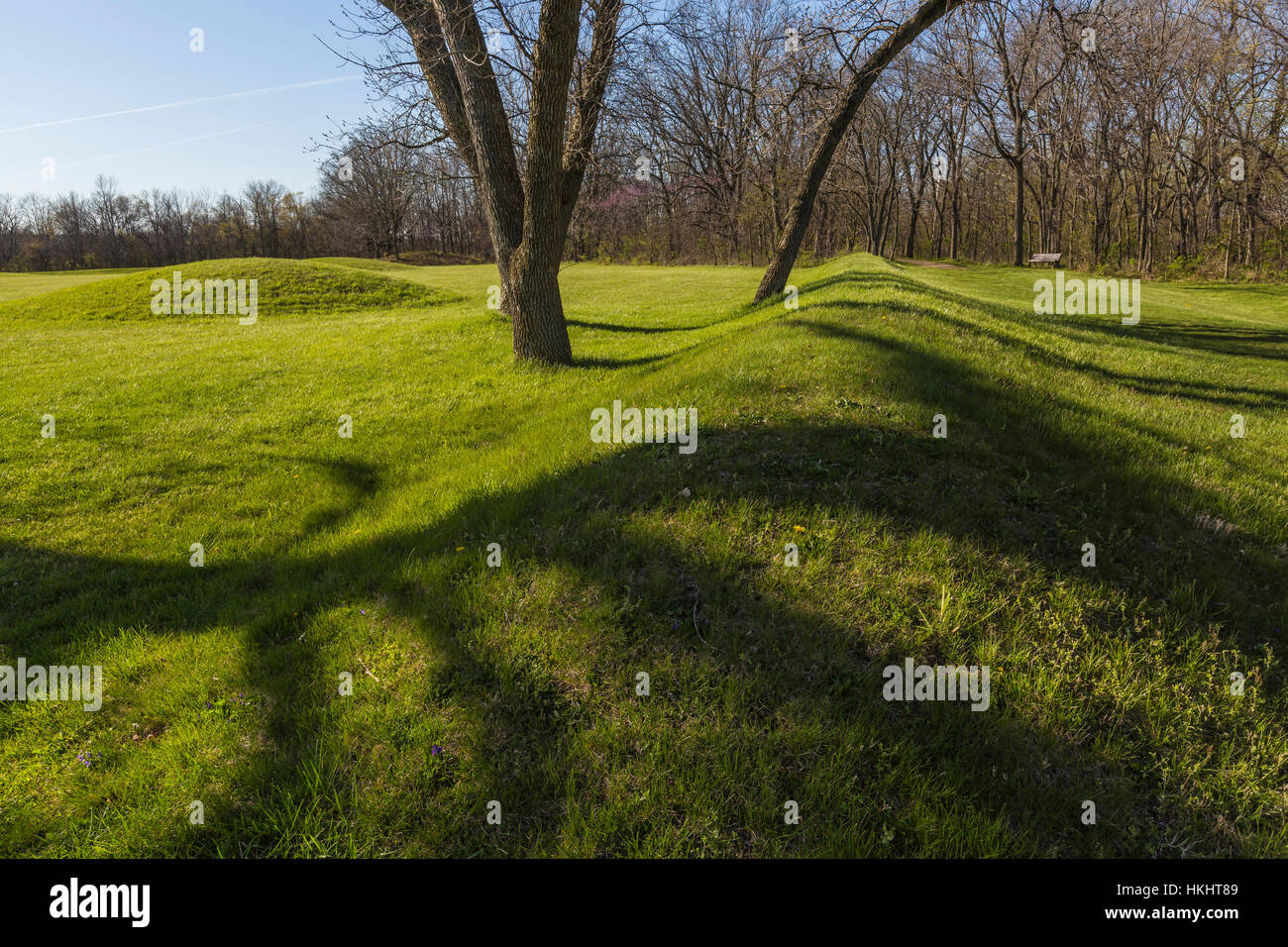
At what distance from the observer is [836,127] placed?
13.3m

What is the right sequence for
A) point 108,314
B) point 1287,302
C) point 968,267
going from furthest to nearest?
point 968,267 < point 1287,302 < point 108,314

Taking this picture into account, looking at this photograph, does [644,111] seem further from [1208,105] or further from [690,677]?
[1208,105]

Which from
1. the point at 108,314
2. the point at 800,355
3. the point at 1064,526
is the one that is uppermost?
the point at 108,314

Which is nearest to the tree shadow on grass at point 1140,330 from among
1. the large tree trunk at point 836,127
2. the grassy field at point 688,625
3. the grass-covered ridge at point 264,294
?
the large tree trunk at point 836,127

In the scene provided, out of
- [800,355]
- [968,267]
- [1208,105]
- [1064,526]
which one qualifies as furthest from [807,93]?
[1208,105]

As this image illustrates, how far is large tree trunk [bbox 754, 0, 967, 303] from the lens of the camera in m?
12.0

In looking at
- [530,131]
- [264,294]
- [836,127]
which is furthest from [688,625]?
[264,294]

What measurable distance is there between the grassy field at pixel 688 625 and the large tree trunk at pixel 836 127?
7.36m

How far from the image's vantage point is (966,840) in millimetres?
2564

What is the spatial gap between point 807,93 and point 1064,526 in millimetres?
12533

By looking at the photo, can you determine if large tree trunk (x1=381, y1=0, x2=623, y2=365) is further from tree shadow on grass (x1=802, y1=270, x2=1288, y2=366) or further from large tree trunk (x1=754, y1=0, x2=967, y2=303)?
tree shadow on grass (x1=802, y1=270, x2=1288, y2=366)

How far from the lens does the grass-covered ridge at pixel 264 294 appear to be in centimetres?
2031

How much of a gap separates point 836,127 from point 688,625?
13230mm

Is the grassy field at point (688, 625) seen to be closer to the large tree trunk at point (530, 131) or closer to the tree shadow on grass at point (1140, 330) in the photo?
the large tree trunk at point (530, 131)
